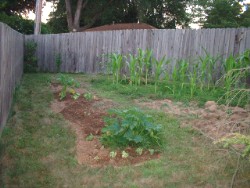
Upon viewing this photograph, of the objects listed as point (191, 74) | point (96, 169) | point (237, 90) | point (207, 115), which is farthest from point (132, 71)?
point (96, 169)

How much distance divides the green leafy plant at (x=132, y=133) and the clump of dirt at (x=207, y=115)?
87cm

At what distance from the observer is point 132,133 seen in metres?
4.39

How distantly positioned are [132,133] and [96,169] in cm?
73

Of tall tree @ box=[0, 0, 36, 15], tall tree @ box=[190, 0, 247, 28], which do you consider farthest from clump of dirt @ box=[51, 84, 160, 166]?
tall tree @ box=[190, 0, 247, 28]

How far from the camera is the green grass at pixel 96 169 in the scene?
3596 mm

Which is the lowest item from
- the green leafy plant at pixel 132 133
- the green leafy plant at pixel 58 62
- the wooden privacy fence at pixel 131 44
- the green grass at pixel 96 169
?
the green grass at pixel 96 169

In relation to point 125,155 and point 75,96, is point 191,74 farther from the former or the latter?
point 125,155

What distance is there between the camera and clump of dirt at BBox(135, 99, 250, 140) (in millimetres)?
4855

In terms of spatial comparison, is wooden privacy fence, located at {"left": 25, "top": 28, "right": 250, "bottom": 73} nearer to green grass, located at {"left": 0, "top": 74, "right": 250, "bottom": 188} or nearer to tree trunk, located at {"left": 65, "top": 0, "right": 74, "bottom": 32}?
green grass, located at {"left": 0, "top": 74, "right": 250, "bottom": 188}

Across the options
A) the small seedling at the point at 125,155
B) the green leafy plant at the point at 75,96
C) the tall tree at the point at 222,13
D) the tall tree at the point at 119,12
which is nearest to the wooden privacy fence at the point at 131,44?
the green leafy plant at the point at 75,96

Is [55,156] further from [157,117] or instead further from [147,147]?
[157,117]

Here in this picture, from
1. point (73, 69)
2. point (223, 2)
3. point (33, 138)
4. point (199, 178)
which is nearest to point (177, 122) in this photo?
point (199, 178)

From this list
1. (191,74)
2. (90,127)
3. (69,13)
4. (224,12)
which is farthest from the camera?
(224,12)

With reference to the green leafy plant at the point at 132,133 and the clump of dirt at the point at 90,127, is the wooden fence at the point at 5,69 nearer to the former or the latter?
the clump of dirt at the point at 90,127
